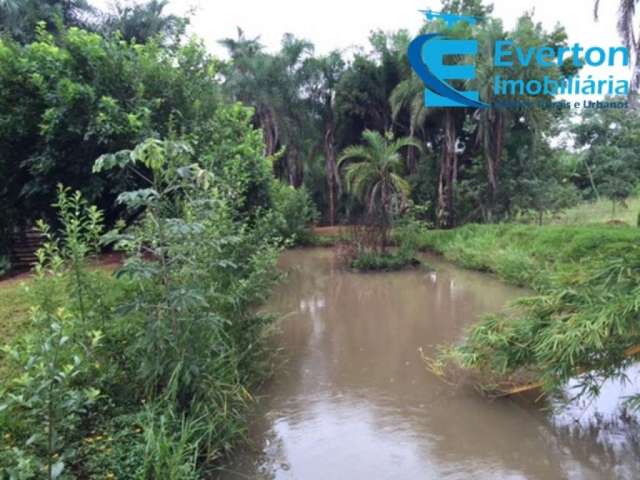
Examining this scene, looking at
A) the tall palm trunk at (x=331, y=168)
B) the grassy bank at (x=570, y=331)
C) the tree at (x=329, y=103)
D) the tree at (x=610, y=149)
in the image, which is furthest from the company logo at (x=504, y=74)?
the grassy bank at (x=570, y=331)

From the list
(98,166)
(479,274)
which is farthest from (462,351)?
(479,274)

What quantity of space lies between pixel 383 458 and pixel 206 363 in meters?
1.45

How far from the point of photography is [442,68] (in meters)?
13.6

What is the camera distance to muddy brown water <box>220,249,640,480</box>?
3045 millimetres

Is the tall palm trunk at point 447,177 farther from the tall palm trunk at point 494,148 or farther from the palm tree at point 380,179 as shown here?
the palm tree at point 380,179

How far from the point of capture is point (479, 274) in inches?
397

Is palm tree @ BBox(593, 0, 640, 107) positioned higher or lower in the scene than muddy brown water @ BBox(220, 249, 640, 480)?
higher

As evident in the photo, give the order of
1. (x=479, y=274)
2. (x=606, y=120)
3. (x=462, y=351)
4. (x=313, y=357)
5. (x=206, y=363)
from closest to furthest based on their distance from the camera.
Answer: (x=206, y=363)
(x=462, y=351)
(x=313, y=357)
(x=479, y=274)
(x=606, y=120)

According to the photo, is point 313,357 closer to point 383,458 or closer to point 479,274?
point 383,458

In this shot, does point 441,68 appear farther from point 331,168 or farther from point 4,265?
point 4,265

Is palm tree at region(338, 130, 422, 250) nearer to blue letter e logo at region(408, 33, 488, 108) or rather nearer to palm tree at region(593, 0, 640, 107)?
blue letter e logo at region(408, 33, 488, 108)

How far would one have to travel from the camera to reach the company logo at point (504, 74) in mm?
12633

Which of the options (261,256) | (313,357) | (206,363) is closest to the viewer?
(206,363)

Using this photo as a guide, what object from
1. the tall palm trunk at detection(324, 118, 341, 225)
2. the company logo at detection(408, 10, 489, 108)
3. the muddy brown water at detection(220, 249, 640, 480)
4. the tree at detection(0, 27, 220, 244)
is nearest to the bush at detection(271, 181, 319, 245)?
the tall palm trunk at detection(324, 118, 341, 225)
